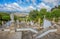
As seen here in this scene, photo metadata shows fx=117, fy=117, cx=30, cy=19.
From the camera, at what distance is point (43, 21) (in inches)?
67.8

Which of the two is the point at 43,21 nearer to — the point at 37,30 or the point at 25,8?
the point at 37,30

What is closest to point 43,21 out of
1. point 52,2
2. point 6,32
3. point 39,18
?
point 39,18

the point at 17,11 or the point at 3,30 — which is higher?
the point at 17,11

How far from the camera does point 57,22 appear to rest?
1722mm

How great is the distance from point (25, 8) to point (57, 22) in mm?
515

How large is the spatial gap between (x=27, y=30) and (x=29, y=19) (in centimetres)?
17

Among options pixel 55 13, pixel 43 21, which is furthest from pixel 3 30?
pixel 55 13

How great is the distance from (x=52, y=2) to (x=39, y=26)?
41 cm

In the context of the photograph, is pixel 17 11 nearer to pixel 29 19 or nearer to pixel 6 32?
pixel 29 19

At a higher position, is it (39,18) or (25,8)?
(25,8)

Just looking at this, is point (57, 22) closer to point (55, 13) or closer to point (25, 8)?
point (55, 13)

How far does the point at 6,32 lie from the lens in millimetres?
1702

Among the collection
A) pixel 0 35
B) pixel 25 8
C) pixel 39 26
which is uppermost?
pixel 25 8

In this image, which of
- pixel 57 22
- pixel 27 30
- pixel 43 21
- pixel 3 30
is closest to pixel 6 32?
pixel 3 30
